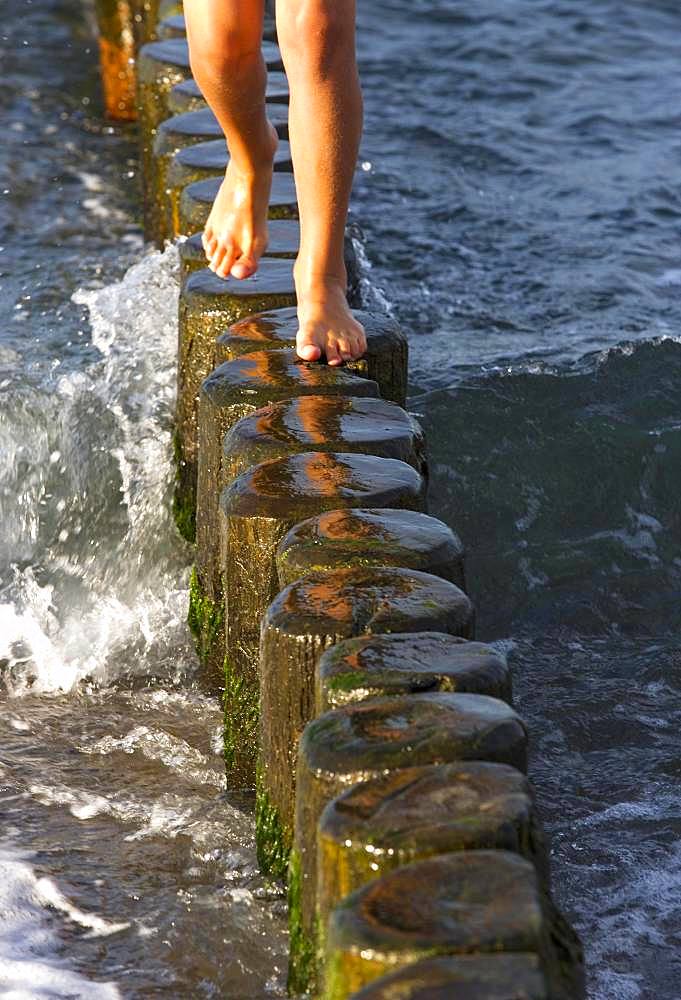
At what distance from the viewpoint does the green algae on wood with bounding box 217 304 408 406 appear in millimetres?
4141

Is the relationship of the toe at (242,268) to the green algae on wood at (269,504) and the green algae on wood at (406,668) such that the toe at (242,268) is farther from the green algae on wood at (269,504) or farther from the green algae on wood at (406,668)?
the green algae on wood at (406,668)

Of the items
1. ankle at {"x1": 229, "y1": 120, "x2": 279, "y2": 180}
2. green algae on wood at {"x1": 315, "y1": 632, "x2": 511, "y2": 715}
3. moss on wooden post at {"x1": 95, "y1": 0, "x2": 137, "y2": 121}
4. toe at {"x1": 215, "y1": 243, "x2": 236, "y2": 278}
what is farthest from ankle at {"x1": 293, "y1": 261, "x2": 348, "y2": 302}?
moss on wooden post at {"x1": 95, "y1": 0, "x2": 137, "y2": 121}

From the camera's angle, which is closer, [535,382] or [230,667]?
[230,667]

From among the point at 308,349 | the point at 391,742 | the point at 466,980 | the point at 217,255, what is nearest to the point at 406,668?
the point at 391,742

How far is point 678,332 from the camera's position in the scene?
6.39 meters

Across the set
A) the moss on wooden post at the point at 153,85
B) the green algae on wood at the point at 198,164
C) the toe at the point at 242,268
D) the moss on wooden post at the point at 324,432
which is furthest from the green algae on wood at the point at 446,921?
the moss on wooden post at the point at 153,85

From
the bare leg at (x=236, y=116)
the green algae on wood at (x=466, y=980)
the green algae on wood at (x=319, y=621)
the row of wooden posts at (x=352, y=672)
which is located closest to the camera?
the green algae on wood at (x=466, y=980)

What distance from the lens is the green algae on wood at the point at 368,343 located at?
4141mm

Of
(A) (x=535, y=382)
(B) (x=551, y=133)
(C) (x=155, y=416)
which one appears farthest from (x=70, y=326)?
(B) (x=551, y=133)

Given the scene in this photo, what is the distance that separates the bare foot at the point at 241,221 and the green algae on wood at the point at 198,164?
84cm

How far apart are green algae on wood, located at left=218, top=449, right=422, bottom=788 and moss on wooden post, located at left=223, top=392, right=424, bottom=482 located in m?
0.08

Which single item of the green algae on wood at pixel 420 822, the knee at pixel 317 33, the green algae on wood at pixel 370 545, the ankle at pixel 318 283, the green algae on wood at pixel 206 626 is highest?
the knee at pixel 317 33

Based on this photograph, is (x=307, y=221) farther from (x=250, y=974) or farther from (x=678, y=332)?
(x=678, y=332)

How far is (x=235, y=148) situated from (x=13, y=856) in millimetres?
2020
